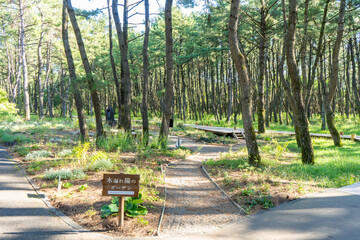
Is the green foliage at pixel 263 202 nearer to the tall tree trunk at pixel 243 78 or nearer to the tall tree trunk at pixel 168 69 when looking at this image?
the tall tree trunk at pixel 243 78

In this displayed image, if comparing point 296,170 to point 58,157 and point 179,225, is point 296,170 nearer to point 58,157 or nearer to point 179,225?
point 179,225

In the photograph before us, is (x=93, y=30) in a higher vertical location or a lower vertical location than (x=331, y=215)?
higher

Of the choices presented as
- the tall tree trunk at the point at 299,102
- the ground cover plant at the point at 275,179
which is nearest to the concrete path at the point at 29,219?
the ground cover plant at the point at 275,179

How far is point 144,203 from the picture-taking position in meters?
5.01

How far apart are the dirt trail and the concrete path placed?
1269 millimetres

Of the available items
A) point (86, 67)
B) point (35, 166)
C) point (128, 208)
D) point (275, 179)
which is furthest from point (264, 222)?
point (86, 67)

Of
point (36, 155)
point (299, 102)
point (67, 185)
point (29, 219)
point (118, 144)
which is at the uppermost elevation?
point (299, 102)

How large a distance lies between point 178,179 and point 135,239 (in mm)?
3423

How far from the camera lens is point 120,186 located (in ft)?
13.1

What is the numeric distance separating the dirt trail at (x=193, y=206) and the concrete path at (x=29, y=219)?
127cm

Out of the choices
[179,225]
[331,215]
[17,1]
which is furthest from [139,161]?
[17,1]

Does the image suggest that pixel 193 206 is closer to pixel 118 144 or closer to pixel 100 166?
pixel 100 166

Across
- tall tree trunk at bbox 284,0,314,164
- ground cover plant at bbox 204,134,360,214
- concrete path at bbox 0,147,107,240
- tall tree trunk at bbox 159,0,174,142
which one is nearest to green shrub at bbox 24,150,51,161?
concrete path at bbox 0,147,107,240

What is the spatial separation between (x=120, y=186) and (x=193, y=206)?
71.4 inches
